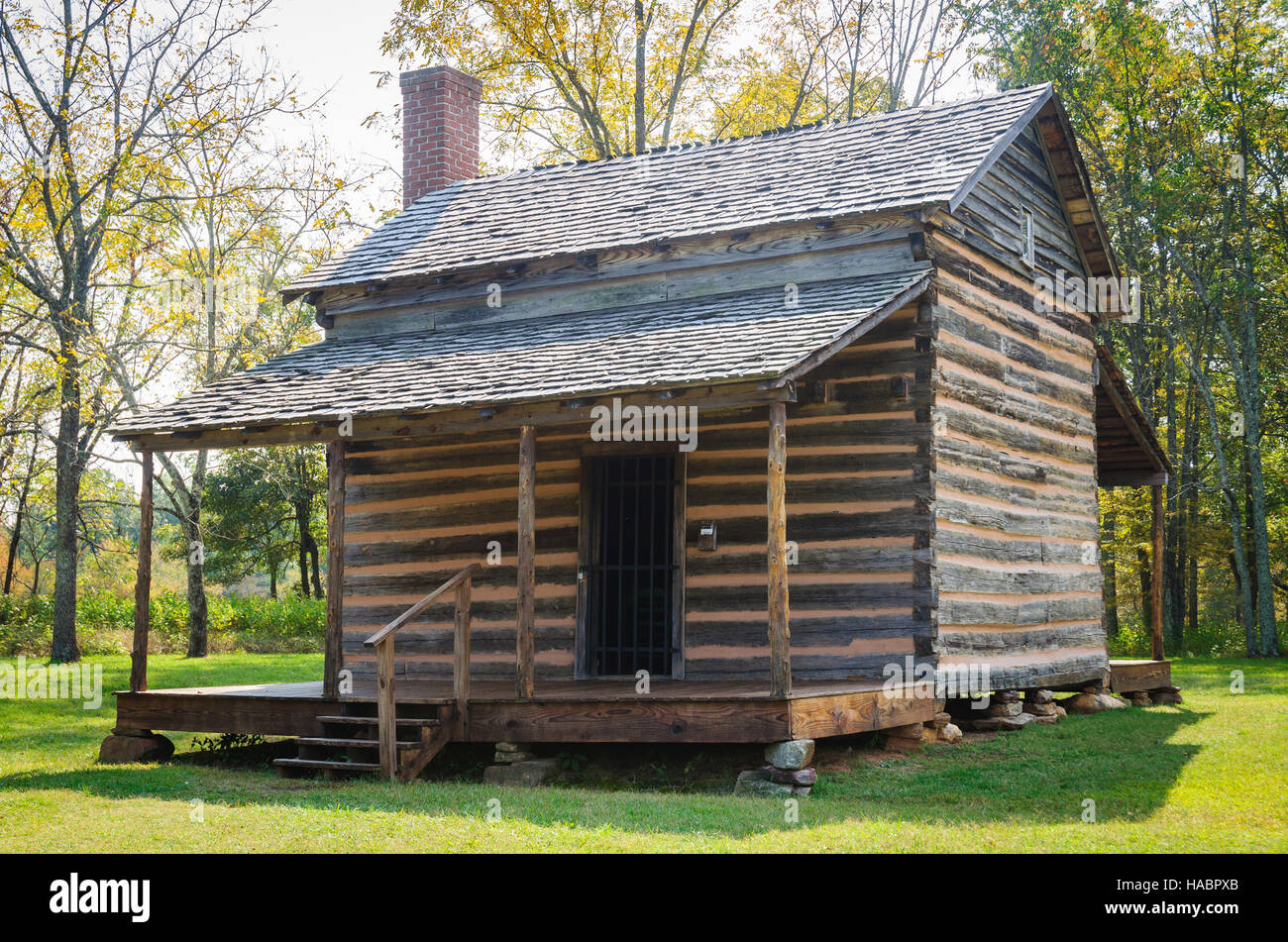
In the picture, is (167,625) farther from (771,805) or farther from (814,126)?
(771,805)

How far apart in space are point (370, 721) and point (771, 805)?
352 centimetres

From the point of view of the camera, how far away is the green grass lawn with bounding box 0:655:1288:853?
673 centimetres

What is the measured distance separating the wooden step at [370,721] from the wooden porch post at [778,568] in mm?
2845

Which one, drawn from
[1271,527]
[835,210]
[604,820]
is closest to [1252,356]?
[1271,527]

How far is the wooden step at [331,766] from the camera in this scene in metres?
9.43

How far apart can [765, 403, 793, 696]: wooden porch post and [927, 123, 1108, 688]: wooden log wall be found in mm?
2453

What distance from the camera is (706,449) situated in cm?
1154

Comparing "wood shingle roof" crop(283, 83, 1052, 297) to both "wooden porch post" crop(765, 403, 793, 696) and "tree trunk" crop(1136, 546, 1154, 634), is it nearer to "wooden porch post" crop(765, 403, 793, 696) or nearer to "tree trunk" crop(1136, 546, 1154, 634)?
"wooden porch post" crop(765, 403, 793, 696)

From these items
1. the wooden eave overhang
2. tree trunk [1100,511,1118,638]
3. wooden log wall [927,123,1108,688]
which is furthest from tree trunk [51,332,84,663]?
tree trunk [1100,511,1118,638]

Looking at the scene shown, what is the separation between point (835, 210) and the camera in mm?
11445

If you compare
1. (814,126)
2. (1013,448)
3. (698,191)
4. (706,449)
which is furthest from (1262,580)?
(706,449)

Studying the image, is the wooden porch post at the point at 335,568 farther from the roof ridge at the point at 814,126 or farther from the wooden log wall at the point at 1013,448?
the roof ridge at the point at 814,126
